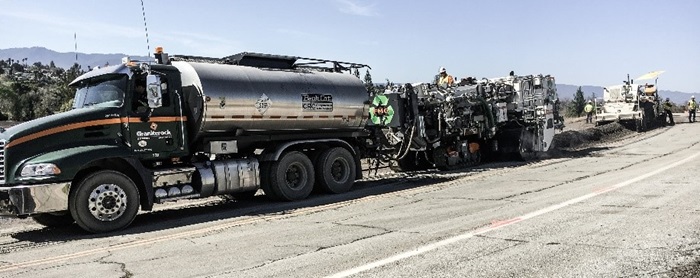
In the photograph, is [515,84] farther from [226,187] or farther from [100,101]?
[100,101]

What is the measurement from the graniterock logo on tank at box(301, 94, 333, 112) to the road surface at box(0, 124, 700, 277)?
1858mm

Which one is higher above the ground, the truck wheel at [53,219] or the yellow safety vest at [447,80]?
the yellow safety vest at [447,80]

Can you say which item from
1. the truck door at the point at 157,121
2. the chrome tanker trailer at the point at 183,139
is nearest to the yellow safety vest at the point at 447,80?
the chrome tanker trailer at the point at 183,139

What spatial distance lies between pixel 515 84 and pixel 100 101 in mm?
14009

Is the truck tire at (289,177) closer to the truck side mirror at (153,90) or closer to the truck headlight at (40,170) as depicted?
the truck side mirror at (153,90)

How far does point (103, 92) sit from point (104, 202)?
1956 mm

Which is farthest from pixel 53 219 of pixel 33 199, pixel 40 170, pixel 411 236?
pixel 411 236

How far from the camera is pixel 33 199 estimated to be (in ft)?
26.7

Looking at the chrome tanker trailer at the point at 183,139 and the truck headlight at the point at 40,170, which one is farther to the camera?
the chrome tanker trailer at the point at 183,139

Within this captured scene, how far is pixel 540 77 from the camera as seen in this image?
20.0 m

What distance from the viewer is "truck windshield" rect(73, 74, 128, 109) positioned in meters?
9.41

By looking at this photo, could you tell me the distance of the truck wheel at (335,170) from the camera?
40.2ft

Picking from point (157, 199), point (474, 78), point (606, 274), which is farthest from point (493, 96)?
point (606, 274)

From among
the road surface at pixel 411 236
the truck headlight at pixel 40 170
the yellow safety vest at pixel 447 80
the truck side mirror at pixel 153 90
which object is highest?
the yellow safety vest at pixel 447 80
